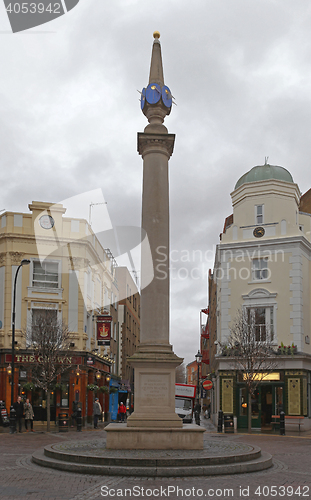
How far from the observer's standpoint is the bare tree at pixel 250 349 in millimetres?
31141

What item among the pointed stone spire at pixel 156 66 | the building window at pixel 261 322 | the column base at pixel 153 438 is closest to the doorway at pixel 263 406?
the building window at pixel 261 322

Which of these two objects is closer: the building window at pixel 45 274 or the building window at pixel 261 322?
the building window at pixel 261 322

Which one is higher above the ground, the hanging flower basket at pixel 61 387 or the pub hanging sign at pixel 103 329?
the pub hanging sign at pixel 103 329

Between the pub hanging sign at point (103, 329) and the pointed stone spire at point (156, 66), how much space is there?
82.4 ft

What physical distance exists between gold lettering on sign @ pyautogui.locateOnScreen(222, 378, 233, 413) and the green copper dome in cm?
1368

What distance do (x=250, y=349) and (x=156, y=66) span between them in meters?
18.1

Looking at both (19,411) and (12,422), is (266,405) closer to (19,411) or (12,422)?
(19,411)

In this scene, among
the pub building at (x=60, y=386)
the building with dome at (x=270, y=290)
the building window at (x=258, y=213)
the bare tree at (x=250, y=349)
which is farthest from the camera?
the building window at (x=258, y=213)

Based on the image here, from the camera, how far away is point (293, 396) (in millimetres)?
33750

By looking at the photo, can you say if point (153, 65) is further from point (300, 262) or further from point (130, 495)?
point (300, 262)

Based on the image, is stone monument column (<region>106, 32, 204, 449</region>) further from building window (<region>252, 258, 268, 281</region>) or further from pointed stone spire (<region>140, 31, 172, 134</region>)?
building window (<region>252, 258, 268, 281</region>)

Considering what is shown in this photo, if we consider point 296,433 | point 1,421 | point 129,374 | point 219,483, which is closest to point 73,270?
point 1,421

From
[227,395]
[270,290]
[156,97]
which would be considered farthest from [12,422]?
[270,290]

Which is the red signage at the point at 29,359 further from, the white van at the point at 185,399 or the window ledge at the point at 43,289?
the white van at the point at 185,399
